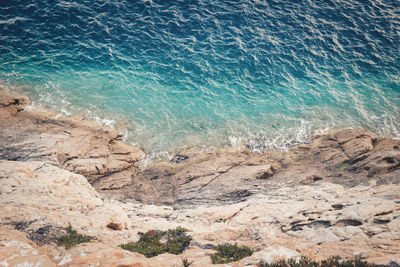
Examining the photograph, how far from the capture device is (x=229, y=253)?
11961mm

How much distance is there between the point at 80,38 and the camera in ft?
110

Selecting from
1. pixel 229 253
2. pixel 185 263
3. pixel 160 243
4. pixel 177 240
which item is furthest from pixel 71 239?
pixel 229 253

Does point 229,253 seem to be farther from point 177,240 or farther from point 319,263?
point 319,263

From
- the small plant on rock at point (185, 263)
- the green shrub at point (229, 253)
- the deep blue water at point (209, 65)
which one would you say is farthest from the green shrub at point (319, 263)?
the deep blue water at point (209, 65)

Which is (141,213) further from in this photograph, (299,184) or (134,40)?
(134,40)

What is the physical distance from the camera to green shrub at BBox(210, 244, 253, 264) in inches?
445

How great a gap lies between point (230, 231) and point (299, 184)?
7353 millimetres

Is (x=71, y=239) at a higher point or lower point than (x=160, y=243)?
higher

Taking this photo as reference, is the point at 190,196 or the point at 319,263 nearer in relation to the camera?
the point at 319,263

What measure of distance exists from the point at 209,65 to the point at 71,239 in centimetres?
2522

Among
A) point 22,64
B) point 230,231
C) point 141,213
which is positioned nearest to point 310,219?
point 230,231

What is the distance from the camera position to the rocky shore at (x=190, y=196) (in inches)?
455

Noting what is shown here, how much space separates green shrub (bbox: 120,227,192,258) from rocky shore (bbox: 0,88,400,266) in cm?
51

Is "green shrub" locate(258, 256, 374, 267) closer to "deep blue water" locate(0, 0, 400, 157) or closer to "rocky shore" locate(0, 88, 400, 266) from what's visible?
"rocky shore" locate(0, 88, 400, 266)
